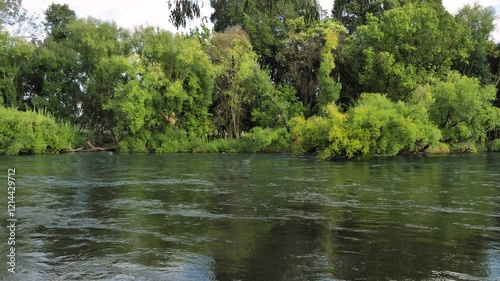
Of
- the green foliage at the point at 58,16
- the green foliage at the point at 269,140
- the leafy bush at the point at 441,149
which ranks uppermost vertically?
the green foliage at the point at 58,16

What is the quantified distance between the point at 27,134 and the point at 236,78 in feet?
71.8

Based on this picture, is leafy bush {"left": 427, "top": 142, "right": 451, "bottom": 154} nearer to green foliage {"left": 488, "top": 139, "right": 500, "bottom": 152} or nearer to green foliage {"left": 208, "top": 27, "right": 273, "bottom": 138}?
green foliage {"left": 488, "top": 139, "right": 500, "bottom": 152}

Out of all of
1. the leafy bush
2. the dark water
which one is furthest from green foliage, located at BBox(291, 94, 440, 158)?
the dark water

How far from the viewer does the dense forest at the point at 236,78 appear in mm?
44625

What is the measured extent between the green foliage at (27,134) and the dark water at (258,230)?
2391 cm

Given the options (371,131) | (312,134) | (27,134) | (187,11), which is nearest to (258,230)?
(187,11)

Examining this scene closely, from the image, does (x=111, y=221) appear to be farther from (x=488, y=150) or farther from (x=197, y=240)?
(x=488, y=150)

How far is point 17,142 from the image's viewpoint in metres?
41.4

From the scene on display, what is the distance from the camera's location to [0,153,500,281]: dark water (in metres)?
8.21

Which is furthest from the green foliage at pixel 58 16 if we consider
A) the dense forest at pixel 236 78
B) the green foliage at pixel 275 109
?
the green foliage at pixel 275 109

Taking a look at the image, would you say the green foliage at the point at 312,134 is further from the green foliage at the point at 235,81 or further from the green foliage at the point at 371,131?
the green foliage at the point at 235,81

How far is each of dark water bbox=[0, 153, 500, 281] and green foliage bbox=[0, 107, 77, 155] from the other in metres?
23.9

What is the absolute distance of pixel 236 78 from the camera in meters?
50.3

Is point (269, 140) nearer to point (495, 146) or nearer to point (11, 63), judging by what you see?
point (495, 146)
